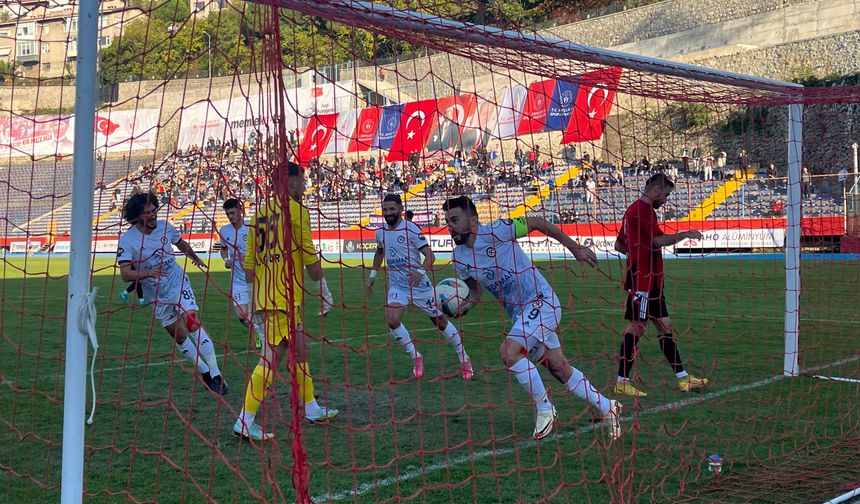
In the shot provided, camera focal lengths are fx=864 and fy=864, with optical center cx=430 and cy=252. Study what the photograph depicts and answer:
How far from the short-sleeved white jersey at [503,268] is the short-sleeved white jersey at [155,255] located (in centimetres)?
261

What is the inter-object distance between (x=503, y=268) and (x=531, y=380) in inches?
28.3

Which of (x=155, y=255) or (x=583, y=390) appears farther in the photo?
(x=155, y=255)

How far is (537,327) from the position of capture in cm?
527

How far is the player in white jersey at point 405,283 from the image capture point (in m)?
7.73

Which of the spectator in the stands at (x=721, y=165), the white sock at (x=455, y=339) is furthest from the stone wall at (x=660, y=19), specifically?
the white sock at (x=455, y=339)

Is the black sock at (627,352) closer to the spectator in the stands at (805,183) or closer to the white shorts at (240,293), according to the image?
the spectator in the stands at (805,183)

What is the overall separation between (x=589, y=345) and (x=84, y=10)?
779cm

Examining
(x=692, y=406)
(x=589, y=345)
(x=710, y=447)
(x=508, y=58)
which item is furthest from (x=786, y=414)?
(x=589, y=345)

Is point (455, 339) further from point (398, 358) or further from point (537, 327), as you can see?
point (537, 327)

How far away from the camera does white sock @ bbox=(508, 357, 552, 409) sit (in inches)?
209

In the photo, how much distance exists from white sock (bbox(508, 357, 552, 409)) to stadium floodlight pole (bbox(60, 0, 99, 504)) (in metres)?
3.00

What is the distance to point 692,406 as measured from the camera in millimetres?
6207

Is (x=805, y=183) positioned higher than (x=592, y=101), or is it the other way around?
(x=592, y=101)

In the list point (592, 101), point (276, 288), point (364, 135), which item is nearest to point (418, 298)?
point (592, 101)
